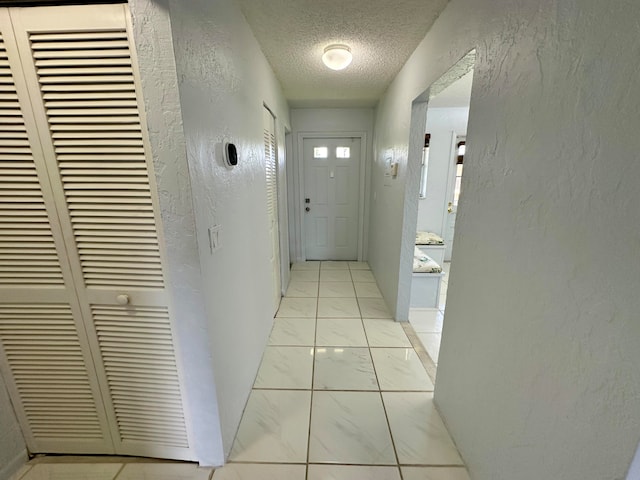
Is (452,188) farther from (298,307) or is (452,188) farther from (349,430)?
(349,430)

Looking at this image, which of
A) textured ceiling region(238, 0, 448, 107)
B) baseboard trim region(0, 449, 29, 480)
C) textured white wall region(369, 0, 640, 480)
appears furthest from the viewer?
textured ceiling region(238, 0, 448, 107)

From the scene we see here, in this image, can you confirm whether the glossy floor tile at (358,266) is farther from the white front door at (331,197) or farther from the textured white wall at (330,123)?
the textured white wall at (330,123)

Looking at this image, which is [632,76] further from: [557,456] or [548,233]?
[557,456]

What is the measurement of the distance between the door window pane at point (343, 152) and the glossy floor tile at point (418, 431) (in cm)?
309

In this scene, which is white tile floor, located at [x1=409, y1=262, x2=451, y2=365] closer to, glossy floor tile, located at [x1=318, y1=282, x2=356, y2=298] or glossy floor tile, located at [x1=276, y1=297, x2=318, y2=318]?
glossy floor tile, located at [x1=318, y1=282, x2=356, y2=298]

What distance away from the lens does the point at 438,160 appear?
3838 mm

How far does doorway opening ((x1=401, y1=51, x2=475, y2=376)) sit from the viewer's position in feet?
7.08

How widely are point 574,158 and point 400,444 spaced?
4.76ft

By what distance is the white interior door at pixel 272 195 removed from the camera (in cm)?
220

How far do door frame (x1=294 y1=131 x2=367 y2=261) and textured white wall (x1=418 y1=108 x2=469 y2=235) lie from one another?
86cm

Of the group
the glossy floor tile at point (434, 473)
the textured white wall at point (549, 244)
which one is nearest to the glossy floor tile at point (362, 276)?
the textured white wall at point (549, 244)

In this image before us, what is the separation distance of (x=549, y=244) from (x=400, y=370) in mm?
1421

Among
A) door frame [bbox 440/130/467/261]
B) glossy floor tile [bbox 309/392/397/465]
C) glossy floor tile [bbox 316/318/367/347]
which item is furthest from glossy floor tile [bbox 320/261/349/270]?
glossy floor tile [bbox 309/392/397/465]

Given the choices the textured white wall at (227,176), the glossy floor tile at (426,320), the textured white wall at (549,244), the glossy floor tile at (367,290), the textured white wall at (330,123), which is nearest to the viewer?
the textured white wall at (549,244)
